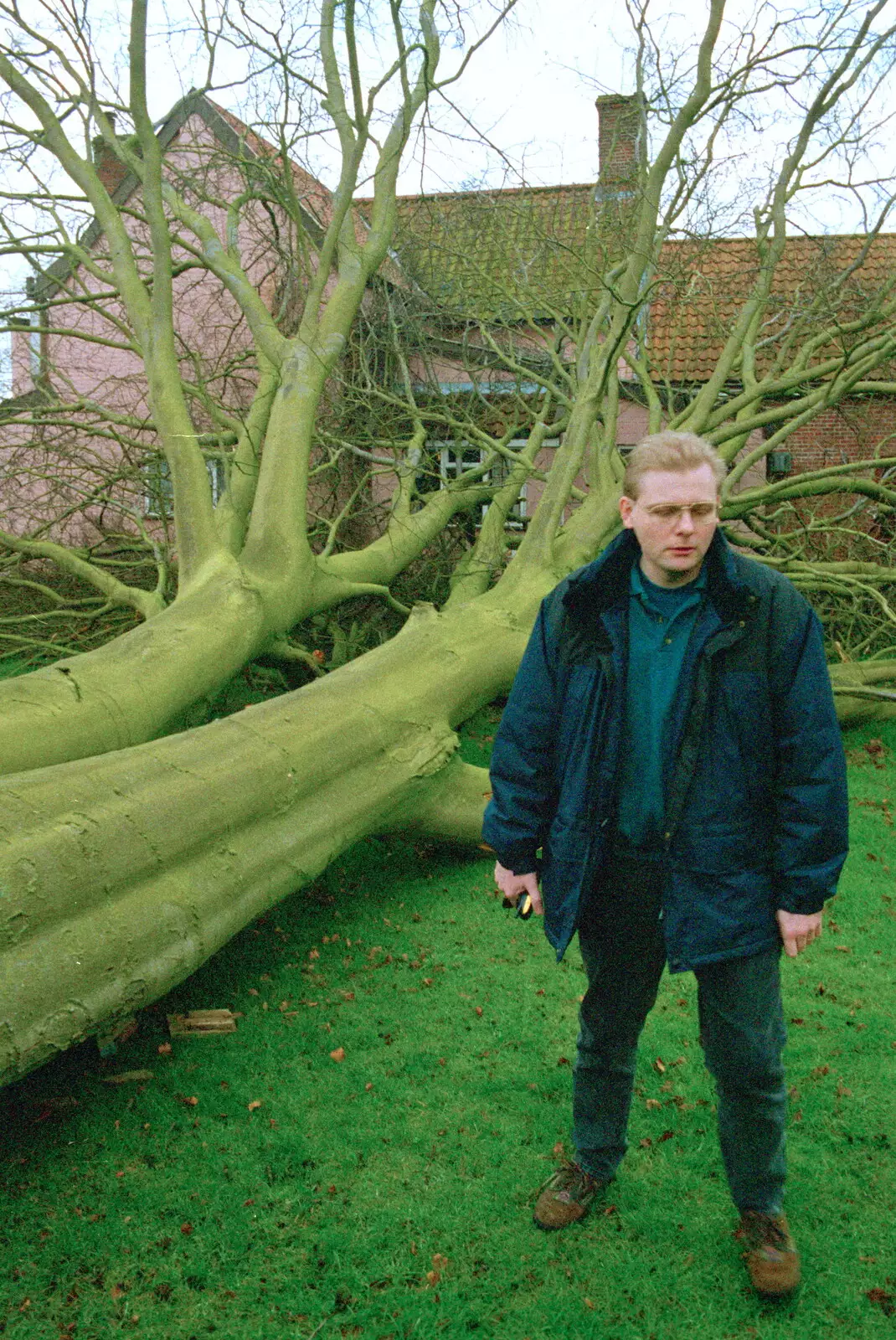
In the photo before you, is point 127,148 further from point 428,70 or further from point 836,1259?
point 836,1259

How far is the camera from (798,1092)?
12.1ft

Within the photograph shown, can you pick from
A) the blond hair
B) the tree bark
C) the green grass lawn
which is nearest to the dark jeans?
the green grass lawn

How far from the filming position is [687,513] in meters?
2.56

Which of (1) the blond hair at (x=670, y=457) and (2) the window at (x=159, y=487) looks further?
(2) the window at (x=159, y=487)

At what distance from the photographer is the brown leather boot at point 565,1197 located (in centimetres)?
292

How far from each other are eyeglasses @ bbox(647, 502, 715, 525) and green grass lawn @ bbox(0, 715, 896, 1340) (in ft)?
6.34

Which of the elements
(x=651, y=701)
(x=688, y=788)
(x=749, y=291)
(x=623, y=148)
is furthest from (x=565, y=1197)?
(x=749, y=291)

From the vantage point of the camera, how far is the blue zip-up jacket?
2.46 m

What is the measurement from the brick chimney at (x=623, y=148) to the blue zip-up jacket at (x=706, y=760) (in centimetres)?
659

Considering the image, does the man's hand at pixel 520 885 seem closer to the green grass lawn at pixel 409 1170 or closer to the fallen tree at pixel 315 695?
the green grass lawn at pixel 409 1170

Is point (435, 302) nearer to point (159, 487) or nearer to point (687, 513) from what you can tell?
point (159, 487)

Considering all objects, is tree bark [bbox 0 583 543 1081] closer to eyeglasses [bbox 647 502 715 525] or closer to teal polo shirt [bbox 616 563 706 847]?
teal polo shirt [bbox 616 563 706 847]

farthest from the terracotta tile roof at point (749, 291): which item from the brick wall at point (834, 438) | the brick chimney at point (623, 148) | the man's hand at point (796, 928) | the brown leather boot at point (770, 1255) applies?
the brown leather boot at point (770, 1255)

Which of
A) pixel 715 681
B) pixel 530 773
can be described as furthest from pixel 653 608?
pixel 530 773
